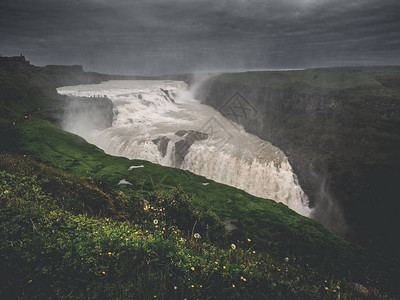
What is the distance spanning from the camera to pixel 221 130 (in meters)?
58.6

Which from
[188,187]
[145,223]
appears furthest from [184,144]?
[145,223]

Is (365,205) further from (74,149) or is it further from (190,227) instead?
(74,149)

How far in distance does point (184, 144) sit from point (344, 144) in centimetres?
2987

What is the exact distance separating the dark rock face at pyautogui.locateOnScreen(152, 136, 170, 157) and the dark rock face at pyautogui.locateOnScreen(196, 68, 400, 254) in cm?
2291

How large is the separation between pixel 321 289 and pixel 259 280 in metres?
2.31

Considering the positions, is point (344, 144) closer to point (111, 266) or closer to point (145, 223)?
point (145, 223)

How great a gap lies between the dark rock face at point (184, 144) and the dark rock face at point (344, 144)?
17.7 m

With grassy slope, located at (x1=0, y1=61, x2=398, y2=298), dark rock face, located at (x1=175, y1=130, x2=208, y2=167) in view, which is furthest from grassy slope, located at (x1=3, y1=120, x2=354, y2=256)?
dark rock face, located at (x1=175, y1=130, x2=208, y2=167)

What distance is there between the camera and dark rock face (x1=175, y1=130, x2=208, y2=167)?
41688mm

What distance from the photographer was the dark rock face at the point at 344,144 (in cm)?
3453

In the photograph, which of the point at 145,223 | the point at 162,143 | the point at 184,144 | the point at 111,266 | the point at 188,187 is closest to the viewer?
the point at 111,266

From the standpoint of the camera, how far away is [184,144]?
43125 mm

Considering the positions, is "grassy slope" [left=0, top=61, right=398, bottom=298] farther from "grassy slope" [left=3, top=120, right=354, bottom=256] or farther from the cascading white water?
the cascading white water

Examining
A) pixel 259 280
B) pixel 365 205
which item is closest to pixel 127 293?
pixel 259 280
